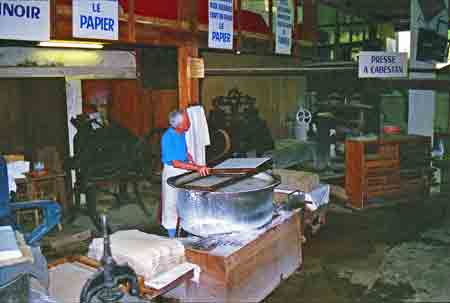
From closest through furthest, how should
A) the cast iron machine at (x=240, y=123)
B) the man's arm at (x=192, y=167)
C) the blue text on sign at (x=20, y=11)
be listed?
the blue text on sign at (x=20, y=11) → the man's arm at (x=192, y=167) → the cast iron machine at (x=240, y=123)

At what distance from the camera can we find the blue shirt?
23.2 feet

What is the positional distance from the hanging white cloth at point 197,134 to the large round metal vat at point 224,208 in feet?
9.48

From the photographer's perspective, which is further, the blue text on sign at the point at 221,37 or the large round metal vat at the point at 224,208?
the blue text on sign at the point at 221,37

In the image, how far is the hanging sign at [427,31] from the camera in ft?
34.5

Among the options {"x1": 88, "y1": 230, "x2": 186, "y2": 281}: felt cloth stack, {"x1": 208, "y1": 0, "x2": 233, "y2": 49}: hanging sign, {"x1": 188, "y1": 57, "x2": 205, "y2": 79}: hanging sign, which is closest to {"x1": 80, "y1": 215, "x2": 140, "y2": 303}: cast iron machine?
{"x1": 88, "y1": 230, "x2": 186, "y2": 281}: felt cloth stack

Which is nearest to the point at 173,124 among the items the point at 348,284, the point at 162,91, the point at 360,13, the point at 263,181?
the point at 263,181

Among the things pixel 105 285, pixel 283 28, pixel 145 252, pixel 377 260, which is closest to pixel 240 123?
pixel 283 28

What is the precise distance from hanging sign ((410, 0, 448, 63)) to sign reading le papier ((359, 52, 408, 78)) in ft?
1.61

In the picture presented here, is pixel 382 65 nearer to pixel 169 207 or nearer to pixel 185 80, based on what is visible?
pixel 185 80

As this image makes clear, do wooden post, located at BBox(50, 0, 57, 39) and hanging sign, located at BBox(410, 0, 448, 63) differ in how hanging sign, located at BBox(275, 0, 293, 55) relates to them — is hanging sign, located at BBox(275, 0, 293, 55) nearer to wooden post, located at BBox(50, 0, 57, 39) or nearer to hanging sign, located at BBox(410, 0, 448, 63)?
hanging sign, located at BBox(410, 0, 448, 63)

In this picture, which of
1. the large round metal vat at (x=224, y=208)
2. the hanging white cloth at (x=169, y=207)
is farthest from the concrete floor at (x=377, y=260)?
the hanging white cloth at (x=169, y=207)

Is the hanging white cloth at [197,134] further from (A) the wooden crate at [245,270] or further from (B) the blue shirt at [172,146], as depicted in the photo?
(A) the wooden crate at [245,270]

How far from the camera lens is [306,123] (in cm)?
1496

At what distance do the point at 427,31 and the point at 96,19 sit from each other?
703cm
